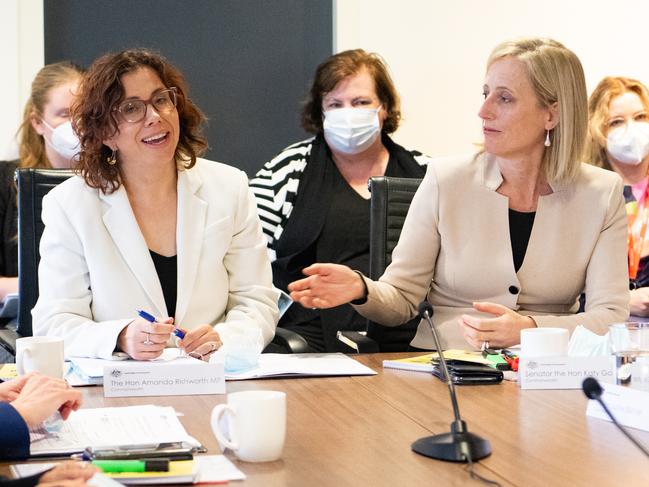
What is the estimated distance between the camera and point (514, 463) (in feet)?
4.75

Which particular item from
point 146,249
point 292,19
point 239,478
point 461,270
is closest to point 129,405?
point 239,478

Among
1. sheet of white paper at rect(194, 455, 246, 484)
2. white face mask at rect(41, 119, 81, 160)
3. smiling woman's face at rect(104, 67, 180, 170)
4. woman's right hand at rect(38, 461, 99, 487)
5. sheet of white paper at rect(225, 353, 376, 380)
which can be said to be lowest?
sheet of white paper at rect(225, 353, 376, 380)

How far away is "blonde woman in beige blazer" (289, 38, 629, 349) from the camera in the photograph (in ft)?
8.79

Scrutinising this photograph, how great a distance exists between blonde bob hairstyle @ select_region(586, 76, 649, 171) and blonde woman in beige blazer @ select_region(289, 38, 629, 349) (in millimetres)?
1603

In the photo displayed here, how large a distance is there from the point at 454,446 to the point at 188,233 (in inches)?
55.9

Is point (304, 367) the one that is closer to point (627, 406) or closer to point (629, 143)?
point (627, 406)

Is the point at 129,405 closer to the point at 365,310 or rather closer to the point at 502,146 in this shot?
the point at 365,310

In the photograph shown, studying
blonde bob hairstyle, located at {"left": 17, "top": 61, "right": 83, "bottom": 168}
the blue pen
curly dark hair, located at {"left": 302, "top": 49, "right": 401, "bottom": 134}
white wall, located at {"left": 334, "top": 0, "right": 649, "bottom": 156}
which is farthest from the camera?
white wall, located at {"left": 334, "top": 0, "right": 649, "bottom": 156}

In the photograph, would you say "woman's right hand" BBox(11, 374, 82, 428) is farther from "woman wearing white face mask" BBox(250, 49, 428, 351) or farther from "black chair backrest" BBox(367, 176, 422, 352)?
"woman wearing white face mask" BBox(250, 49, 428, 351)

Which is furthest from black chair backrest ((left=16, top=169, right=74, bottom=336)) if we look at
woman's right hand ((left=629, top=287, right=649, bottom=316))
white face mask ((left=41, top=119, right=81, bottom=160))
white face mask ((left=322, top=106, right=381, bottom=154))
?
woman's right hand ((left=629, top=287, right=649, bottom=316))

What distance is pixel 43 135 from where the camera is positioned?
3.97m

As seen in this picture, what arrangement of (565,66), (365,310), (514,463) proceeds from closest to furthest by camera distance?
(514,463)
(365,310)
(565,66)

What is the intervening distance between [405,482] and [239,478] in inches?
9.3

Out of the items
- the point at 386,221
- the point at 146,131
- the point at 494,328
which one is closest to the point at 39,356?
the point at 146,131
